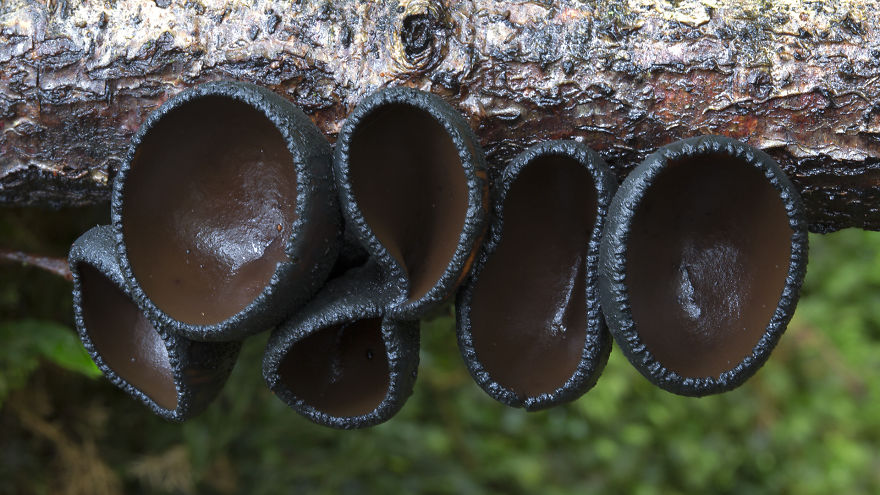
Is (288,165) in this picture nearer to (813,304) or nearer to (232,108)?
(232,108)

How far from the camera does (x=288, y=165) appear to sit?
162 cm

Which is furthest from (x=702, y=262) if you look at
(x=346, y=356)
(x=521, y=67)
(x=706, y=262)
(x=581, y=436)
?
(x=581, y=436)

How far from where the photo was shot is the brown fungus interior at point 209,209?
1.59 m

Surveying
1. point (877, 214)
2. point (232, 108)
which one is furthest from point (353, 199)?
point (877, 214)

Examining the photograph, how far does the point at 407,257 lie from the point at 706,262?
613mm

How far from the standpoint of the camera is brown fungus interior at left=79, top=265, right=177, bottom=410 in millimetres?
1755

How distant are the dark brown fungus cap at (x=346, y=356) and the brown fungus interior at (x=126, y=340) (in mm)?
267

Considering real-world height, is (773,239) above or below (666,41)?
below

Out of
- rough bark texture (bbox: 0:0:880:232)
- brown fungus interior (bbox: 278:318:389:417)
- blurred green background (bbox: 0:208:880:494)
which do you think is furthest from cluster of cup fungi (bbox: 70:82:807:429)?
blurred green background (bbox: 0:208:880:494)

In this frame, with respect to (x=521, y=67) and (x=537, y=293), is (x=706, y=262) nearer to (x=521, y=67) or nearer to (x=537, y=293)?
(x=537, y=293)

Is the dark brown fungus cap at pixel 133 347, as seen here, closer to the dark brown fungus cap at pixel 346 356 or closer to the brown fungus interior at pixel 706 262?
the dark brown fungus cap at pixel 346 356

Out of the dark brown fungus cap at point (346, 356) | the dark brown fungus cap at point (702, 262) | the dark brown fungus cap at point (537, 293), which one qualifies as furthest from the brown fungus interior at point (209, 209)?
the dark brown fungus cap at point (702, 262)

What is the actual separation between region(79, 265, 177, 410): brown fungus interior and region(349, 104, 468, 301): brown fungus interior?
0.59m

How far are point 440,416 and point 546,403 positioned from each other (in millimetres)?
1832
